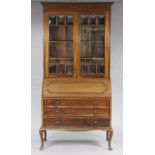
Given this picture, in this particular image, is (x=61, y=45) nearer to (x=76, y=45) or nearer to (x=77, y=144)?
(x=76, y=45)

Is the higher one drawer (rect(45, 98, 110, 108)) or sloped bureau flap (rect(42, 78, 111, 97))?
sloped bureau flap (rect(42, 78, 111, 97))

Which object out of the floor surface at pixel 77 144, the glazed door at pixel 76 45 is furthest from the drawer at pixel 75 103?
the floor surface at pixel 77 144

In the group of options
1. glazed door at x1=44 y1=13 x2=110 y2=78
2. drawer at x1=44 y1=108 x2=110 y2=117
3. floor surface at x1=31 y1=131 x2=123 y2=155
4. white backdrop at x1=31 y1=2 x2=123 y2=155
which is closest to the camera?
floor surface at x1=31 y1=131 x2=123 y2=155

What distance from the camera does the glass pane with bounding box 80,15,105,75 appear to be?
15.5 ft

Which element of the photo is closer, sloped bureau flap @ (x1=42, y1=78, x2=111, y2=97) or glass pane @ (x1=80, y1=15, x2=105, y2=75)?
sloped bureau flap @ (x1=42, y1=78, x2=111, y2=97)

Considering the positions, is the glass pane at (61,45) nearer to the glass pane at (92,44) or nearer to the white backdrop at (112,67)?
the glass pane at (92,44)

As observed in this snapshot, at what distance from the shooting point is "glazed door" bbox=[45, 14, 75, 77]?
4.71 m

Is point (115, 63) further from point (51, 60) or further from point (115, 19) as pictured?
point (51, 60)

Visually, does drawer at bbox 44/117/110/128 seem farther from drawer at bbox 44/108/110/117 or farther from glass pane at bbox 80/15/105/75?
glass pane at bbox 80/15/105/75

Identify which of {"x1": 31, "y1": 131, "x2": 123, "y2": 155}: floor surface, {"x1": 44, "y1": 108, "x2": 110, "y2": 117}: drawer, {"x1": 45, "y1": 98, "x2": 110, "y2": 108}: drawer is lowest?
{"x1": 31, "y1": 131, "x2": 123, "y2": 155}: floor surface

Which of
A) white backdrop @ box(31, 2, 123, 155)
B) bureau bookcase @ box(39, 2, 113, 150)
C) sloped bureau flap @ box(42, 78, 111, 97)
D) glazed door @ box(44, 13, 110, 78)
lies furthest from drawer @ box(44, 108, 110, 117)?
white backdrop @ box(31, 2, 123, 155)

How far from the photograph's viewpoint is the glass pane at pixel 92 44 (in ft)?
15.5

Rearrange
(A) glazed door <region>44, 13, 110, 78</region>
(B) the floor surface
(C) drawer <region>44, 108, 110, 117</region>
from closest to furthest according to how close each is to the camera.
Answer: (B) the floor surface < (C) drawer <region>44, 108, 110, 117</region> < (A) glazed door <region>44, 13, 110, 78</region>

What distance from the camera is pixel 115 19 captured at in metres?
5.45
